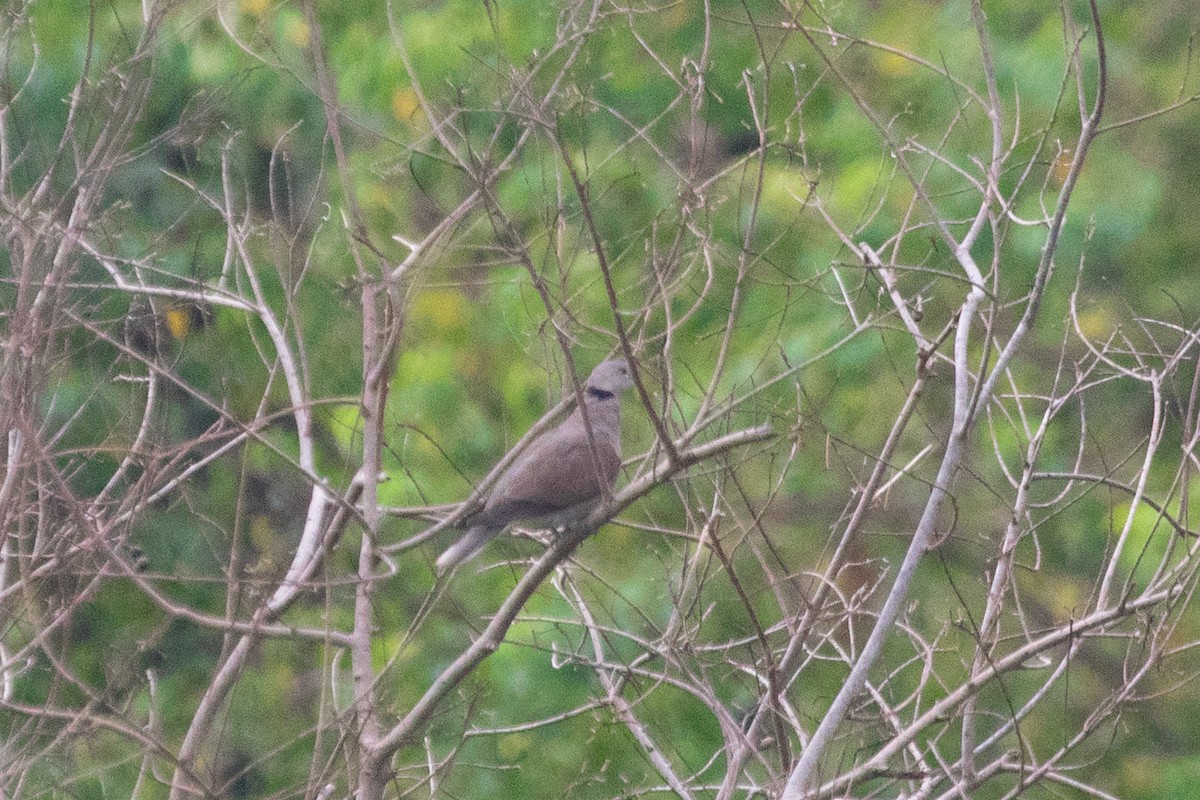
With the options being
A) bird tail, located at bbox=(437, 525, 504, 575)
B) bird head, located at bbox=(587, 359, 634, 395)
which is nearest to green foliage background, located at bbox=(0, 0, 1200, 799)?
bird head, located at bbox=(587, 359, 634, 395)

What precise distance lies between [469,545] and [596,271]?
1350 millimetres

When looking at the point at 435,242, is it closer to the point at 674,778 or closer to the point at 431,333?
the point at 674,778

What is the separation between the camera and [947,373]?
7.04 meters

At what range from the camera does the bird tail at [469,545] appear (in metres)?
4.80

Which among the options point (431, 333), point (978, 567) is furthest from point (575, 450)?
point (978, 567)

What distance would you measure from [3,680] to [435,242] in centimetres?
232

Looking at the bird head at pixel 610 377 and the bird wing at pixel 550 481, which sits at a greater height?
the bird head at pixel 610 377

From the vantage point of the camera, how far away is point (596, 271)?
221 inches

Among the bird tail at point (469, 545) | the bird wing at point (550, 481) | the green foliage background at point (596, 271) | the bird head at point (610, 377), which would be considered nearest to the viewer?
the bird tail at point (469, 545)

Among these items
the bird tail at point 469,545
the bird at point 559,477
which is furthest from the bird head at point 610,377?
the bird tail at point 469,545

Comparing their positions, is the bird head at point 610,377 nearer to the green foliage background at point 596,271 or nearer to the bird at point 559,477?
the bird at point 559,477

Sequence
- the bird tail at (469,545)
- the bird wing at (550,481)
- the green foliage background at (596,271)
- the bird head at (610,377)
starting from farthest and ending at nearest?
1. the green foliage background at (596,271)
2. the bird head at (610,377)
3. the bird wing at (550,481)
4. the bird tail at (469,545)

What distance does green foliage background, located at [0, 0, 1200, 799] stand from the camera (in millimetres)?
6211

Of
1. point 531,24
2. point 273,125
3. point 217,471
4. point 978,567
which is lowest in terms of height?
point 217,471
